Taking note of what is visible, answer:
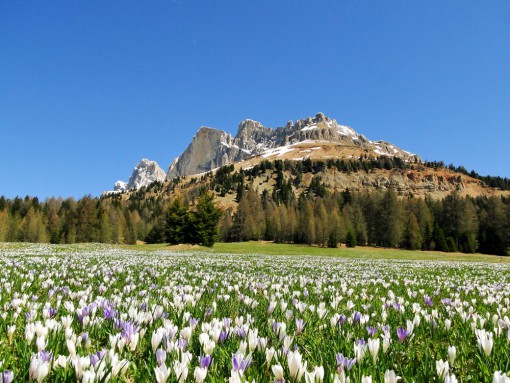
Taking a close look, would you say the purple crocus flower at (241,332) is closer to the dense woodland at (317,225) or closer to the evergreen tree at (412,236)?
the dense woodland at (317,225)

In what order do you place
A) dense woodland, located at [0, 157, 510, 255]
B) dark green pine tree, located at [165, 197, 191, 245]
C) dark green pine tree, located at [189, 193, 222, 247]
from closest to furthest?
dark green pine tree, located at [189, 193, 222, 247]
dark green pine tree, located at [165, 197, 191, 245]
dense woodland, located at [0, 157, 510, 255]

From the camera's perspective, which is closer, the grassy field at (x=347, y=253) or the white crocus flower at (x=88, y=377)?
the white crocus flower at (x=88, y=377)

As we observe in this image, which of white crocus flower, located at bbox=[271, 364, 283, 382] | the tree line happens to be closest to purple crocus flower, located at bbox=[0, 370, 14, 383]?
white crocus flower, located at bbox=[271, 364, 283, 382]

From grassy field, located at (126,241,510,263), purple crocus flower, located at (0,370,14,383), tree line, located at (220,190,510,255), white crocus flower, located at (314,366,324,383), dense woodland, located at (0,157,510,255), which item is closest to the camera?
purple crocus flower, located at (0,370,14,383)

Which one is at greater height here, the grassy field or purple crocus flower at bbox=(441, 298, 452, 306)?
purple crocus flower at bbox=(441, 298, 452, 306)

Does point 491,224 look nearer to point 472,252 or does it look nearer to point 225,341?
point 472,252

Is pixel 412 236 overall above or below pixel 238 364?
below

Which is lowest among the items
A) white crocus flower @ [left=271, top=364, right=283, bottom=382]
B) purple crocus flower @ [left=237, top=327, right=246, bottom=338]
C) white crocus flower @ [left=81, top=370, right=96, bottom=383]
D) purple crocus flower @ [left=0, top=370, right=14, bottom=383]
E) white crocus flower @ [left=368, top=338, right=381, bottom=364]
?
purple crocus flower @ [left=237, top=327, right=246, bottom=338]

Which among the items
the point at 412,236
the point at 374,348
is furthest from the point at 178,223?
the point at 374,348

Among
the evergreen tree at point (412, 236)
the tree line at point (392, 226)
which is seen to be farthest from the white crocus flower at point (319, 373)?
the evergreen tree at point (412, 236)

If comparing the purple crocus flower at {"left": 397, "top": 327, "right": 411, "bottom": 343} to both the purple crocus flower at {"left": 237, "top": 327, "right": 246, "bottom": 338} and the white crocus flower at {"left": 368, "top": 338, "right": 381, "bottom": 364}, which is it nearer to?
the white crocus flower at {"left": 368, "top": 338, "right": 381, "bottom": 364}

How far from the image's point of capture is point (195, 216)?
65875 millimetres

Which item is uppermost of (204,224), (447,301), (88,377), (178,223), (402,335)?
(178,223)

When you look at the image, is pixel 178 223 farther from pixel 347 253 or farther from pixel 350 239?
pixel 350 239
